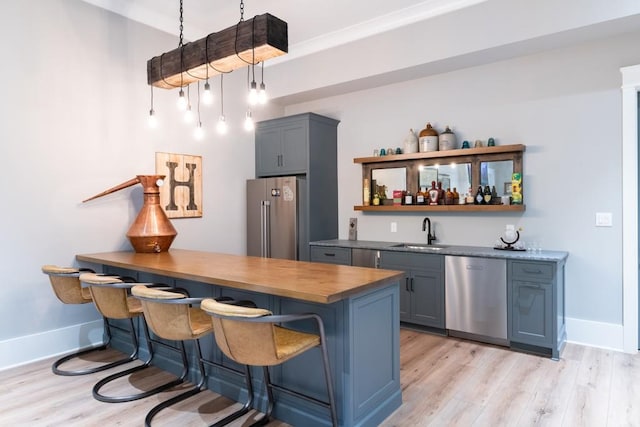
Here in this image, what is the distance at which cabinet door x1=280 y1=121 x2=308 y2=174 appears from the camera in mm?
4879

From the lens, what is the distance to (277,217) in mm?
4918

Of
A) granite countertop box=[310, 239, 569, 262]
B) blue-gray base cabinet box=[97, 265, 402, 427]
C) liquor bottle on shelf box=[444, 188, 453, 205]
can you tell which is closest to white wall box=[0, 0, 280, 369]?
blue-gray base cabinet box=[97, 265, 402, 427]

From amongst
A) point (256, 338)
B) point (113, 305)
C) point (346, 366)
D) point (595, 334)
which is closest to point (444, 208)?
point (595, 334)

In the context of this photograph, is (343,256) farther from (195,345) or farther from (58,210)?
(58,210)

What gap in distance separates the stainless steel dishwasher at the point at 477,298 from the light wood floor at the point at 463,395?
9.6 inches

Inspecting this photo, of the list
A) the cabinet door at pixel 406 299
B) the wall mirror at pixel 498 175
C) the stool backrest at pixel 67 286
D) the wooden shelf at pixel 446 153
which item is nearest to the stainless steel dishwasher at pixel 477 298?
the cabinet door at pixel 406 299

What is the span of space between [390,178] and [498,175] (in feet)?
3.94

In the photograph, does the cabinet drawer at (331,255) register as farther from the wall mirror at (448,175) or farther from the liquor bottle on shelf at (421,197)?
the wall mirror at (448,175)

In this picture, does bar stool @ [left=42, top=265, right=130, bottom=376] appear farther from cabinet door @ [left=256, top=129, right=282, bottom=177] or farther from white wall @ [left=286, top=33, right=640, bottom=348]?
white wall @ [left=286, top=33, right=640, bottom=348]

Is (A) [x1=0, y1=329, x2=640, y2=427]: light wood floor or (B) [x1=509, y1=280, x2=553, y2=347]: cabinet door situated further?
(B) [x1=509, y1=280, x2=553, y2=347]: cabinet door

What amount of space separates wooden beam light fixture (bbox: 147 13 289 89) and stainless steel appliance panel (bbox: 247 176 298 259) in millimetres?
1944

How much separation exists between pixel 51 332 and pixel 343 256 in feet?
9.34

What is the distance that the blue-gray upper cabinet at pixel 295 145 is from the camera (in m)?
4.87

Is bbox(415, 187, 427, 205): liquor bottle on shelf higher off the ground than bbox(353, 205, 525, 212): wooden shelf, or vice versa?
bbox(415, 187, 427, 205): liquor bottle on shelf
